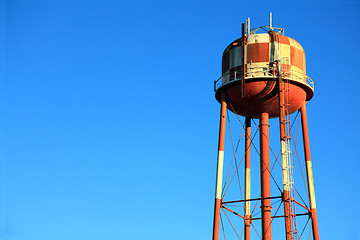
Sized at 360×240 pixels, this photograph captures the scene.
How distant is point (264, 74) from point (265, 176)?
5.93 metres

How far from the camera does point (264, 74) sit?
29.9 metres

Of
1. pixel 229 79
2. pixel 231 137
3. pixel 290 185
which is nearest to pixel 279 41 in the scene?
pixel 229 79

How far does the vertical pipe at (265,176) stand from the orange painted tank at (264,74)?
3.12 ft

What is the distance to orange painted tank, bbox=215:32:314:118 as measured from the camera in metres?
29.9

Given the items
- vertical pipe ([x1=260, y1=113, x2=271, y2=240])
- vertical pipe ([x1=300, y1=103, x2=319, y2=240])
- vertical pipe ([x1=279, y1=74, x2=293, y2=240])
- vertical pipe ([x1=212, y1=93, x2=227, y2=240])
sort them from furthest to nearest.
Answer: vertical pipe ([x1=260, y1=113, x2=271, y2=240]), vertical pipe ([x1=300, y1=103, x2=319, y2=240]), vertical pipe ([x1=212, y1=93, x2=227, y2=240]), vertical pipe ([x1=279, y1=74, x2=293, y2=240])

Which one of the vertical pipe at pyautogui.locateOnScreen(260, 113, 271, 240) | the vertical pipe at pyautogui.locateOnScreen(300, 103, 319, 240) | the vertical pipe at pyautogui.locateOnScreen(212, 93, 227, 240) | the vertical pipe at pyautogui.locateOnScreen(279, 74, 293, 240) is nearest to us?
the vertical pipe at pyautogui.locateOnScreen(279, 74, 293, 240)

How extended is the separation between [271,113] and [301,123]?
74.2 inches

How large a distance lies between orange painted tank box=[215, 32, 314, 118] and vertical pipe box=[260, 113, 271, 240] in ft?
3.12

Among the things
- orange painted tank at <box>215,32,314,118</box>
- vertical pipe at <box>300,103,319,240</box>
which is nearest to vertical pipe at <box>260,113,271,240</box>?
orange painted tank at <box>215,32,314,118</box>

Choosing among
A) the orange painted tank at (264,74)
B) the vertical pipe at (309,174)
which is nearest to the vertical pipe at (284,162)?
the orange painted tank at (264,74)

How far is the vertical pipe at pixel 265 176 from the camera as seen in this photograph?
1176 inches

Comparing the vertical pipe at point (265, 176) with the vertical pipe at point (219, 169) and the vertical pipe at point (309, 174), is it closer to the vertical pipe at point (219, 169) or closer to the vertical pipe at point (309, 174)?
the vertical pipe at point (309, 174)

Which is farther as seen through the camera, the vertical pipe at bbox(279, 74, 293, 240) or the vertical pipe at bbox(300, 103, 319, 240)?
the vertical pipe at bbox(300, 103, 319, 240)

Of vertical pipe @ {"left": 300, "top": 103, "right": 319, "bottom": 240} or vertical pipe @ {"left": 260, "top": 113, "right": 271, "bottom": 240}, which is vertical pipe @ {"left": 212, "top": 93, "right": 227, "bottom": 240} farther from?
vertical pipe @ {"left": 300, "top": 103, "right": 319, "bottom": 240}
